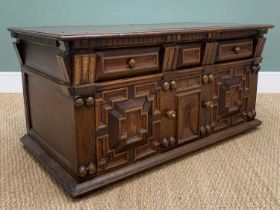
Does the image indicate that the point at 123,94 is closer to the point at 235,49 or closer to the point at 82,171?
the point at 82,171

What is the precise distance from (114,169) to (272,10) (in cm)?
151

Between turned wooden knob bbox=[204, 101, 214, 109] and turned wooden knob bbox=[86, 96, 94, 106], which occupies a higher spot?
turned wooden knob bbox=[86, 96, 94, 106]

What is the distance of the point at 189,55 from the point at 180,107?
7.5 inches

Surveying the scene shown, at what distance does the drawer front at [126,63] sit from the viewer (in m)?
0.92

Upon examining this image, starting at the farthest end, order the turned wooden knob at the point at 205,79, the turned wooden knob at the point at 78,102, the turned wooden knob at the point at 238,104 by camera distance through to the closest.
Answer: the turned wooden knob at the point at 238,104
the turned wooden knob at the point at 205,79
the turned wooden knob at the point at 78,102

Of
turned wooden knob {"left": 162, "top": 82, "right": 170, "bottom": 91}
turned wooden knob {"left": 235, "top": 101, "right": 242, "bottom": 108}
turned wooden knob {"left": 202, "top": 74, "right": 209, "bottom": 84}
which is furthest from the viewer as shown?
turned wooden knob {"left": 235, "top": 101, "right": 242, "bottom": 108}

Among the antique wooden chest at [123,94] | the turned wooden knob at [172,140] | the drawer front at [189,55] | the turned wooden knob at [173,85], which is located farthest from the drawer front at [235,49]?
the turned wooden knob at [172,140]

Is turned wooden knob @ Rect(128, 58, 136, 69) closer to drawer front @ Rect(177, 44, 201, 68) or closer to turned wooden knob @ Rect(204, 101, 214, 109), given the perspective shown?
drawer front @ Rect(177, 44, 201, 68)

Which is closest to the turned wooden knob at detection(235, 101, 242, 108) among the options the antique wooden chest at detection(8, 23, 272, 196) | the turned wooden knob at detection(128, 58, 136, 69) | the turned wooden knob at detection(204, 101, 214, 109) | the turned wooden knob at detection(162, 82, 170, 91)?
the antique wooden chest at detection(8, 23, 272, 196)

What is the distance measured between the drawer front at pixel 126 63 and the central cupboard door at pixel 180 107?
3.8 inches

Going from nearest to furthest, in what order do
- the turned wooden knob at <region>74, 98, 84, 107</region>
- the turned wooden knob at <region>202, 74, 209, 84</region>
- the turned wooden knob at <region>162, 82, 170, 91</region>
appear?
the turned wooden knob at <region>74, 98, 84, 107</region> → the turned wooden knob at <region>162, 82, 170, 91</region> → the turned wooden knob at <region>202, 74, 209, 84</region>

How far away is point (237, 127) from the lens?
1.41 meters

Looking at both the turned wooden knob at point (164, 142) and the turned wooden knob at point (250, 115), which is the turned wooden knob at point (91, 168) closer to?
the turned wooden knob at point (164, 142)

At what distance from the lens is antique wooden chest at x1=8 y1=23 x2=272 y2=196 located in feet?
3.02
